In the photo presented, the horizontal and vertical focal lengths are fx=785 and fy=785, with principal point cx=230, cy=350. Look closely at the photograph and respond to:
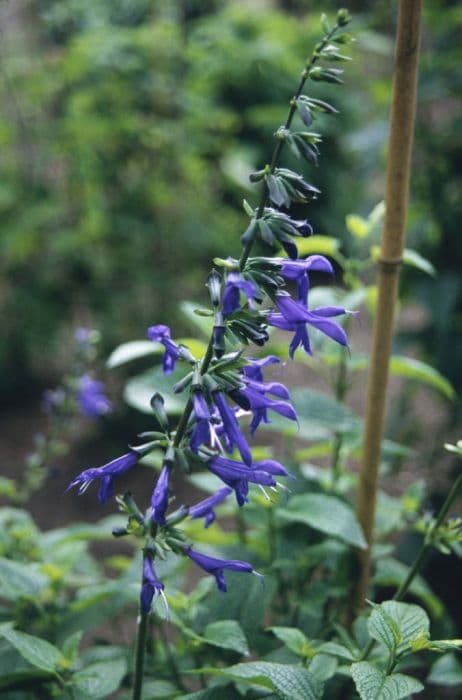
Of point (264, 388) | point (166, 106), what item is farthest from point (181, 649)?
point (166, 106)

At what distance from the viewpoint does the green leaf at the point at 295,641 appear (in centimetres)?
150

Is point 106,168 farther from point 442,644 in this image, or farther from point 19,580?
point 442,644

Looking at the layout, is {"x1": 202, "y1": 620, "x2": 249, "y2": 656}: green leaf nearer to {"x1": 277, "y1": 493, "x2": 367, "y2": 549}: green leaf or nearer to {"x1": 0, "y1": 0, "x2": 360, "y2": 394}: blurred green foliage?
{"x1": 277, "y1": 493, "x2": 367, "y2": 549}: green leaf

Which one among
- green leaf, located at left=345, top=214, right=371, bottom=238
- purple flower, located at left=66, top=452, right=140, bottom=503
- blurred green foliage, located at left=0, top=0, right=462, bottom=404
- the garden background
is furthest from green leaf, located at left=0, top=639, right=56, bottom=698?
blurred green foliage, located at left=0, top=0, right=462, bottom=404

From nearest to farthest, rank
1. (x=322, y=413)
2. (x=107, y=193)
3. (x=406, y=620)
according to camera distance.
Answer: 1. (x=406, y=620)
2. (x=322, y=413)
3. (x=107, y=193)

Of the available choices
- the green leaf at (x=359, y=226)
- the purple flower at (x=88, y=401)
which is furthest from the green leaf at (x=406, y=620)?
the purple flower at (x=88, y=401)

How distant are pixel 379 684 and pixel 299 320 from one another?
61cm

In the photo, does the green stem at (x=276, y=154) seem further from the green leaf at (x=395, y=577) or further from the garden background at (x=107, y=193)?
the garden background at (x=107, y=193)

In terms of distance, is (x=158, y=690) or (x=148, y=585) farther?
(x=158, y=690)

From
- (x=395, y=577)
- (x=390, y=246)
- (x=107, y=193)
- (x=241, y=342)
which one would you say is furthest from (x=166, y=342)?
(x=107, y=193)

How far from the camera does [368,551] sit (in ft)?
6.06

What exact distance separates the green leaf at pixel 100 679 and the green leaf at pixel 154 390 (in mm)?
568

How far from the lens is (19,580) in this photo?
177 cm

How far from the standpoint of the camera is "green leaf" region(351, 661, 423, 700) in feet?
4.09
